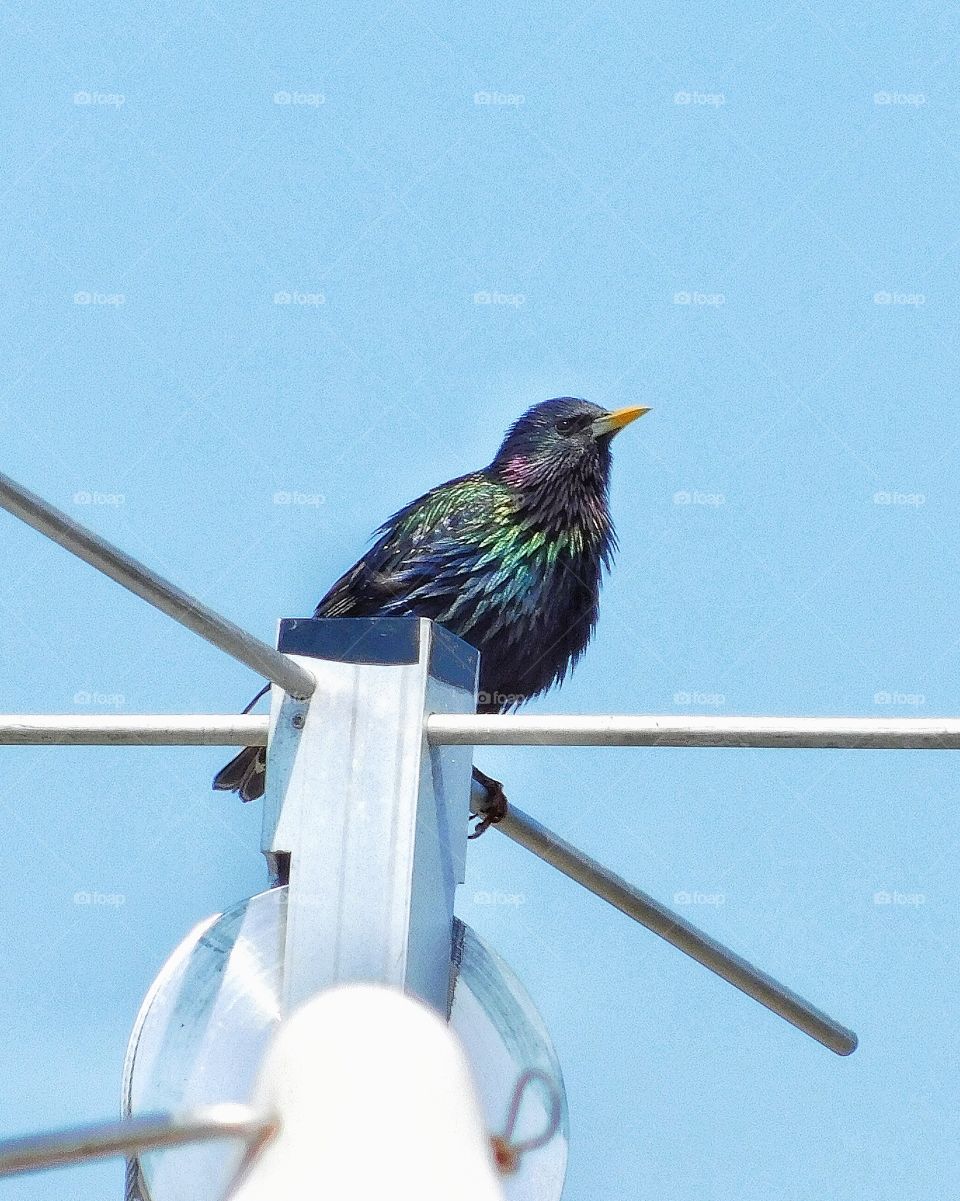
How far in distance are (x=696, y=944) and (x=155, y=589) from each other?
0.98 m

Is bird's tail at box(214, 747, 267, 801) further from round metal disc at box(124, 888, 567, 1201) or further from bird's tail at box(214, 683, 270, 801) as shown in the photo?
round metal disc at box(124, 888, 567, 1201)

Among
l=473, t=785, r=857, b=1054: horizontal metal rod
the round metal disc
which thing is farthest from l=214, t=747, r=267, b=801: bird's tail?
the round metal disc

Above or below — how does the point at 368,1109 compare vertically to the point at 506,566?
below

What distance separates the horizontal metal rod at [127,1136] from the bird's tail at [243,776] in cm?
397

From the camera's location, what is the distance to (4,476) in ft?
5.82

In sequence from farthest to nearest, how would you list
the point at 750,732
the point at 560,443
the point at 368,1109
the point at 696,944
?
the point at 560,443, the point at 696,944, the point at 750,732, the point at 368,1109

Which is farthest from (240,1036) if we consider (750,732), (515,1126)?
(750,732)

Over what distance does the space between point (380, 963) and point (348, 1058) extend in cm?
72

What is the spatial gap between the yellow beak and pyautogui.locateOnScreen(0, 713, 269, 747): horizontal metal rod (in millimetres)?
3948

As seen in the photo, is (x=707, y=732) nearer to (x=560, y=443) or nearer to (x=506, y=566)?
(x=506, y=566)

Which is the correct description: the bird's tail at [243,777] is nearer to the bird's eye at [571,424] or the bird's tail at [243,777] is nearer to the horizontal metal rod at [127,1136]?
the bird's eye at [571,424]

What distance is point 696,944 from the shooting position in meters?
2.33

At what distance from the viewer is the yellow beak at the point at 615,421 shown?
5801 millimetres

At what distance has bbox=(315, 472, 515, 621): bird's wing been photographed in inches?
203
